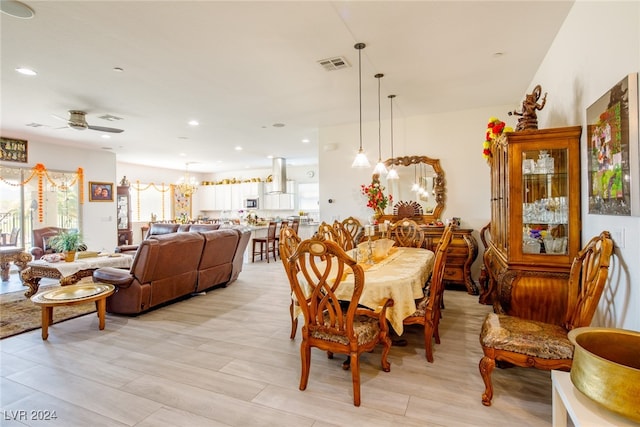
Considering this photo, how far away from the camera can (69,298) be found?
10.2ft

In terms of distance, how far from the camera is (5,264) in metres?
5.44

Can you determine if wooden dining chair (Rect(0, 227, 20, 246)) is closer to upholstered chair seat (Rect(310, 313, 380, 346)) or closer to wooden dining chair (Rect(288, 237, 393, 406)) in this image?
wooden dining chair (Rect(288, 237, 393, 406))

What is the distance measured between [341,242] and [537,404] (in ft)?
8.27

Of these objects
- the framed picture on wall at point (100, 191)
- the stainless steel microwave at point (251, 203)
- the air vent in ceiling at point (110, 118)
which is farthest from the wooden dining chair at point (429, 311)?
the stainless steel microwave at point (251, 203)

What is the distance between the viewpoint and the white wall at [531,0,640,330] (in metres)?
1.76

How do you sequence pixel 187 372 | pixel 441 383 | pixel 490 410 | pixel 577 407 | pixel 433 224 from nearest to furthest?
pixel 577 407 → pixel 490 410 → pixel 441 383 → pixel 187 372 → pixel 433 224

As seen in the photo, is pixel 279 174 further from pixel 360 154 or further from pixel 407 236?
pixel 360 154

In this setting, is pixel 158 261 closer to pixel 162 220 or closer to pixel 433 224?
pixel 433 224

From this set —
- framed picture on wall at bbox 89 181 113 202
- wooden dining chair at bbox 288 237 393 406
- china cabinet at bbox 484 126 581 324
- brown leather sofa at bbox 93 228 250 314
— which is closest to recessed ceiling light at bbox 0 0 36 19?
brown leather sofa at bbox 93 228 250 314

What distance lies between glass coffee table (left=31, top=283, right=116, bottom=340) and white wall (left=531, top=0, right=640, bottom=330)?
170 inches

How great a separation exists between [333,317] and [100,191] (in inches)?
311

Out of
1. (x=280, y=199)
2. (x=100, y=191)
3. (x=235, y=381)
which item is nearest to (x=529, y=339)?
(x=235, y=381)

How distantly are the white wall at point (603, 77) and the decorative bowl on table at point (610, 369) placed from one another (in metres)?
0.53

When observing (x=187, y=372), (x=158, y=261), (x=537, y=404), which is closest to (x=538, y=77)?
(x=537, y=404)
